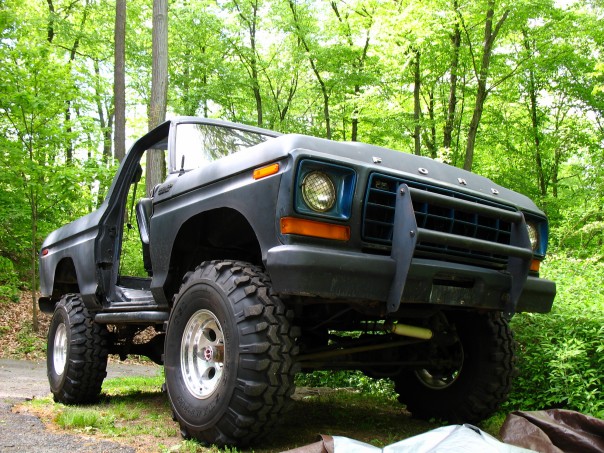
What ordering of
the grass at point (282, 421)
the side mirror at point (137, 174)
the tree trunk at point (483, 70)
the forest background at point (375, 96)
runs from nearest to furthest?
the grass at point (282, 421) → the side mirror at point (137, 174) → the forest background at point (375, 96) → the tree trunk at point (483, 70)

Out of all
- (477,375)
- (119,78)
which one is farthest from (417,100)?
(477,375)

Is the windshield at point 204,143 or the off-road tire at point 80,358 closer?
the windshield at point 204,143

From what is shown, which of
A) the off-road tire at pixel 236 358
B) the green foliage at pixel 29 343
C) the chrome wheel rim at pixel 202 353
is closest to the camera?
the off-road tire at pixel 236 358

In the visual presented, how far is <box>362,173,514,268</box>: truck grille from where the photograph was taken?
2.85m

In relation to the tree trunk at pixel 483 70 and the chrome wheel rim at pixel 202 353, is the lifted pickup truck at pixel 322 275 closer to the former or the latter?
the chrome wheel rim at pixel 202 353

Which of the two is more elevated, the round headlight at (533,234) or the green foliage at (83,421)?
the round headlight at (533,234)

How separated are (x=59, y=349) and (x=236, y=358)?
3231mm

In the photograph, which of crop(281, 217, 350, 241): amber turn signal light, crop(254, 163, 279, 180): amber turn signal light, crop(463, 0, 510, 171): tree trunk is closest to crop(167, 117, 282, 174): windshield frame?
crop(254, 163, 279, 180): amber turn signal light

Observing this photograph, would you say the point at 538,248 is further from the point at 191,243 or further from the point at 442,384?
the point at 191,243

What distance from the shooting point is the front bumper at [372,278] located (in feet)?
8.23

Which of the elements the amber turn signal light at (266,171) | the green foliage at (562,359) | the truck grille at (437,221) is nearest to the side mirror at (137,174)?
the amber turn signal light at (266,171)

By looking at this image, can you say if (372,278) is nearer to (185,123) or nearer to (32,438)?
(32,438)

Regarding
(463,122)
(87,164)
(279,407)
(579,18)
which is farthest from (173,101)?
(279,407)

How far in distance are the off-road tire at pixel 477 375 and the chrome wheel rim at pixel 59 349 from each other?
10.8 feet
